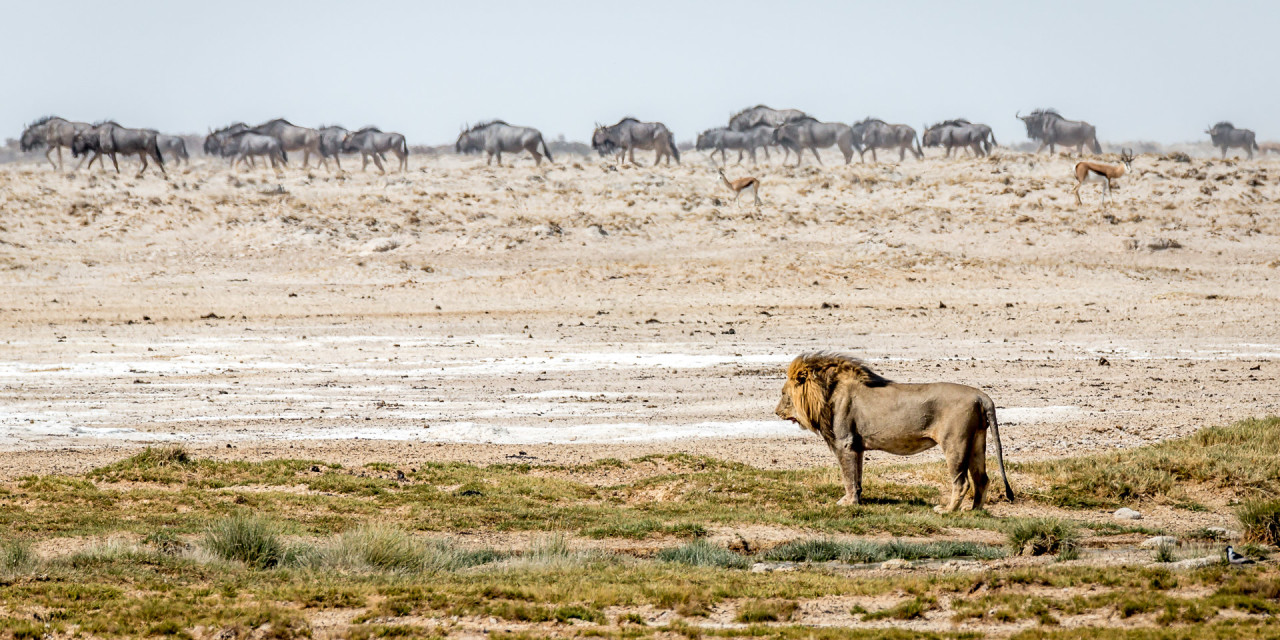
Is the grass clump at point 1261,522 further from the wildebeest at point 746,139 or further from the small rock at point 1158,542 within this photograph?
the wildebeest at point 746,139

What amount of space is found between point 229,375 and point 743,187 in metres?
25.0

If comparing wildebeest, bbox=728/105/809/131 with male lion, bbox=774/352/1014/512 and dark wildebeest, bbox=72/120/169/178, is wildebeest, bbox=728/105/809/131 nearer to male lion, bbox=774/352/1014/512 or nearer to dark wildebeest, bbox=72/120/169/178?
dark wildebeest, bbox=72/120/169/178

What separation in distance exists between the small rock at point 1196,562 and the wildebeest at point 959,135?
182ft

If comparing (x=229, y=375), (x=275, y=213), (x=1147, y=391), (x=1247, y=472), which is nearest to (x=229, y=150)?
(x=275, y=213)

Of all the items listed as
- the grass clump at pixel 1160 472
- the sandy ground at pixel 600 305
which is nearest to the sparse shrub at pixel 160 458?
the sandy ground at pixel 600 305

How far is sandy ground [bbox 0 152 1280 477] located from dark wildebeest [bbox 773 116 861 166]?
12.6 meters

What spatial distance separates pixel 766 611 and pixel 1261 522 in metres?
4.21

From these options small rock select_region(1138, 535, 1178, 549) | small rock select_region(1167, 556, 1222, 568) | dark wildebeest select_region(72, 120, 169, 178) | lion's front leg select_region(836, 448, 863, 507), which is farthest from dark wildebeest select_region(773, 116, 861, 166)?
small rock select_region(1167, 556, 1222, 568)

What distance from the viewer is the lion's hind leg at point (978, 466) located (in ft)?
36.4

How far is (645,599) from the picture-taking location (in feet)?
26.2

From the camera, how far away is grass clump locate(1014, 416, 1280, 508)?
12547mm

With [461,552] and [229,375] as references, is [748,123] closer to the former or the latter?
[229,375]

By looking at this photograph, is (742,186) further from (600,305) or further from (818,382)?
(818,382)

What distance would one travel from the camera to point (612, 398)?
1984 centimetres
